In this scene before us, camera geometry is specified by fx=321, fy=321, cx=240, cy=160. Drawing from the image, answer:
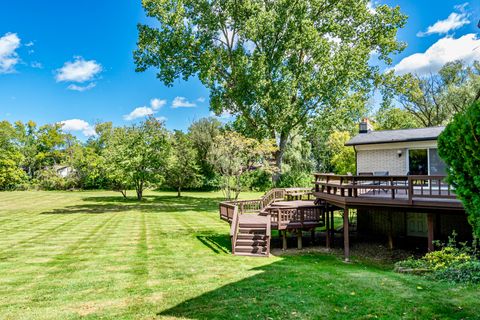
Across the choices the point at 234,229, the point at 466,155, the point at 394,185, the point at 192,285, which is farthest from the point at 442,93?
the point at 192,285

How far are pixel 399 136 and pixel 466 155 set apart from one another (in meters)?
13.1

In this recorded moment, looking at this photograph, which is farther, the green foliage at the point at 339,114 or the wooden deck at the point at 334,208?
the green foliage at the point at 339,114

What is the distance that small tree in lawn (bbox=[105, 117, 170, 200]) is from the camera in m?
29.9

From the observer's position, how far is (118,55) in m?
36.3

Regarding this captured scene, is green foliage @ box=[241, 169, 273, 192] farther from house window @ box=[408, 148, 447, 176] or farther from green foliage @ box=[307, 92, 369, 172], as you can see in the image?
house window @ box=[408, 148, 447, 176]

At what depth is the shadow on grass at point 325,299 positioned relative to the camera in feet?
19.0

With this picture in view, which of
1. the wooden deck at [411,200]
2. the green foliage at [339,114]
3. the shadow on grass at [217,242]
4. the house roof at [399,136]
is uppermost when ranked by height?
the green foliage at [339,114]

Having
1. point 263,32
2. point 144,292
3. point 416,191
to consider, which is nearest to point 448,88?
point 263,32

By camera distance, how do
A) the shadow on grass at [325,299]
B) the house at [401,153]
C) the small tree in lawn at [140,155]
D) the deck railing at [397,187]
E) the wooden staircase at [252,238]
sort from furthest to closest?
the small tree in lawn at [140,155] < the house at [401,153] < the wooden staircase at [252,238] < the deck railing at [397,187] < the shadow on grass at [325,299]

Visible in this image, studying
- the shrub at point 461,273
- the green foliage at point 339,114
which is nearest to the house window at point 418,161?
the shrub at point 461,273

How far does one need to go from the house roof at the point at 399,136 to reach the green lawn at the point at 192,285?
7202mm

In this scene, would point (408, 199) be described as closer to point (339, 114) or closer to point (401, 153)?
point (401, 153)

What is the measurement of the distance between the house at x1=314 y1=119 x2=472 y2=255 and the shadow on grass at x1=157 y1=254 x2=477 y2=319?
3.94m

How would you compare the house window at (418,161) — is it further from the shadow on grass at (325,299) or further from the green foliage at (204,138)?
the green foliage at (204,138)
